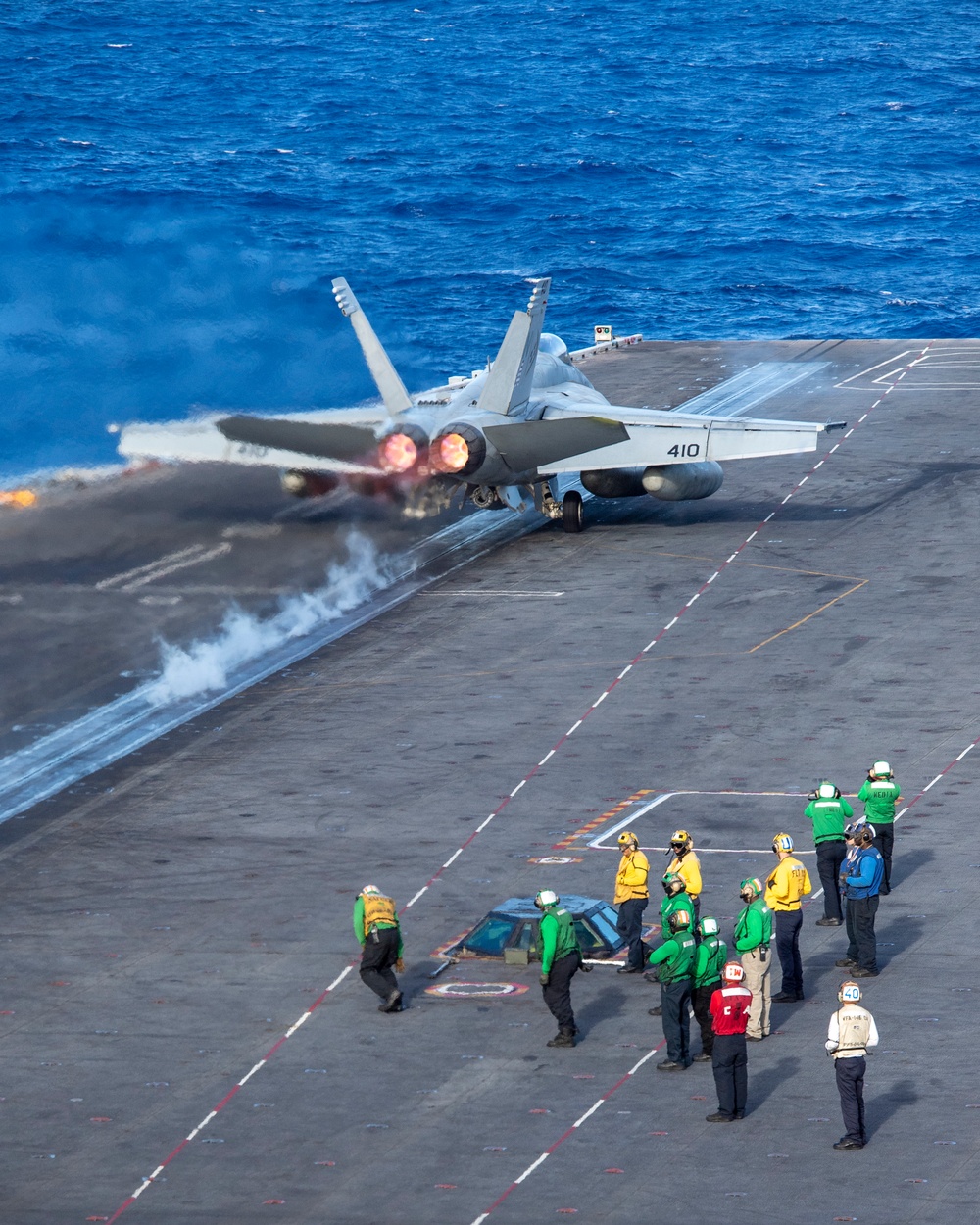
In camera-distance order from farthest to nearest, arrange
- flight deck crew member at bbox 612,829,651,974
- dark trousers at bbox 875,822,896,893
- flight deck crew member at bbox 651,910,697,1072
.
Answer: dark trousers at bbox 875,822,896,893, flight deck crew member at bbox 612,829,651,974, flight deck crew member at bbox 651,910,697,1072

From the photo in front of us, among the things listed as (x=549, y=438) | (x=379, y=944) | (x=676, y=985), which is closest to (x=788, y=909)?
(x=676, y=985)

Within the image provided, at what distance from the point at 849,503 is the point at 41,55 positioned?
9831 centimetres

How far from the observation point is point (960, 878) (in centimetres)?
3000

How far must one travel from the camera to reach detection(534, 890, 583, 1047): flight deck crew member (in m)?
24.6

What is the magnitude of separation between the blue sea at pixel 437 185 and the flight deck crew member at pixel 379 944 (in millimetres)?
→ 29125

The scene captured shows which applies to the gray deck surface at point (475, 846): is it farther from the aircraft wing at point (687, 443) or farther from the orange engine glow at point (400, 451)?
the orange engine glow at point (400, 451)

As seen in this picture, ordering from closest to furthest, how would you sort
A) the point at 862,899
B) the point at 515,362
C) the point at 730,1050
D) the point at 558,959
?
the point at 730,1050, the point at 558,959, the point at 862,899, the point at 515,362

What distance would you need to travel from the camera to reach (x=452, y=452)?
48.7 m

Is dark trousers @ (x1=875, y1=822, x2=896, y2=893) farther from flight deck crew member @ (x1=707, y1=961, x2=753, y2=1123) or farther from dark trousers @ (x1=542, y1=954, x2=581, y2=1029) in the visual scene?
flight deck crew member @ (x1=707, y1=961, x2=753, y2=1123)

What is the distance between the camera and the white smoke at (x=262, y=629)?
138 feet

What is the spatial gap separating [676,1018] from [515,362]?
2856 centimetres

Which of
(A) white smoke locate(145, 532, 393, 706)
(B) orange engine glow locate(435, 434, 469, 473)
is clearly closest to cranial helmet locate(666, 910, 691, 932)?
(A) white smoke locate(145, 532, 393, 706)

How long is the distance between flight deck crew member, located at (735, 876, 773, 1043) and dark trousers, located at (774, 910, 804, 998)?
696 millimetres

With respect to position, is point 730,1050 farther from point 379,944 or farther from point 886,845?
point 886,845
